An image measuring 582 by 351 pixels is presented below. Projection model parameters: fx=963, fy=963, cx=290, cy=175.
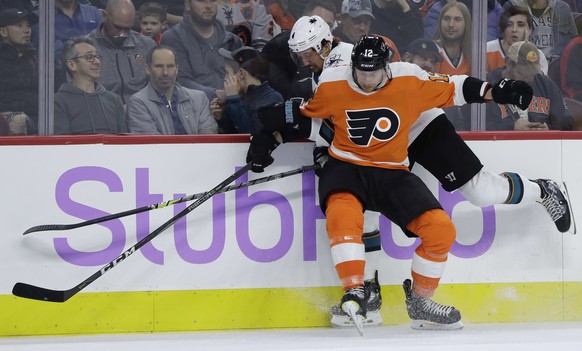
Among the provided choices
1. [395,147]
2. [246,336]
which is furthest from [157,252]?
[395,147]

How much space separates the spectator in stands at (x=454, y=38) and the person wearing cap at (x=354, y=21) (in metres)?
0.23

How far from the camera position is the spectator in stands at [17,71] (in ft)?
13.6

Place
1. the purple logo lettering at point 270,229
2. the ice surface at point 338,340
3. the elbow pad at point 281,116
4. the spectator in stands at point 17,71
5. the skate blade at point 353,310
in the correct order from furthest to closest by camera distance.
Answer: the spectator in stands at point 17,71, the purple logo lettering at point 270,229, the elbow pad at point 281,116, the skate blade at point 353,310, the ice surface at point 338,340

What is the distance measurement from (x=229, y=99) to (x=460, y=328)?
57.4 inches

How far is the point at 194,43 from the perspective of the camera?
170 inches

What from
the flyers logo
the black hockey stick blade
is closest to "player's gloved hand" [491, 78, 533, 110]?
the flyers logo

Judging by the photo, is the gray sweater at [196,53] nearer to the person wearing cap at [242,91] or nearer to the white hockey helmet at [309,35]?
the person wearing cap at [242,91]

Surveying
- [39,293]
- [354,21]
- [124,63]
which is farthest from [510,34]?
[39,293]

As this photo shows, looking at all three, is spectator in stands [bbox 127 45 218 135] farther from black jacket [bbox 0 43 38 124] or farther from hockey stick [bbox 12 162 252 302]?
hockey stick [bbox 12 162 252 302]

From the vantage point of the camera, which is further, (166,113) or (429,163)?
A: (166,113)

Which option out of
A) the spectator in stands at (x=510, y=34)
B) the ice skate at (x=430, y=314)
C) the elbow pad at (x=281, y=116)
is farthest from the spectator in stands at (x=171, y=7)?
the ice skate at (x=430, y=314)

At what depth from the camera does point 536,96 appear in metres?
4.55

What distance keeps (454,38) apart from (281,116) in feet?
3.82

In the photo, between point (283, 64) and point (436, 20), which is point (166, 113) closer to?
point (283, 64)
